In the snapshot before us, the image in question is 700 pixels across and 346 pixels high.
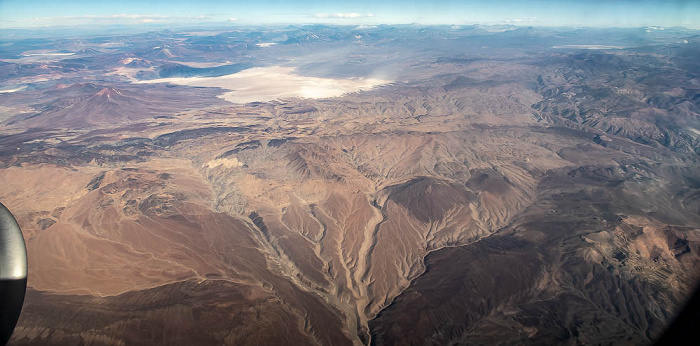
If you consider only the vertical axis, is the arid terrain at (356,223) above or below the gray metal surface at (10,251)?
below

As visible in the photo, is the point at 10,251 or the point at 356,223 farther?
the point at 356,223

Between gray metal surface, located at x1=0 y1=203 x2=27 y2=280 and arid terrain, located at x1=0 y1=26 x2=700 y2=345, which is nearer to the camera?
gray metal surface, located at x1=0 y1=203 x2=27 y2=280

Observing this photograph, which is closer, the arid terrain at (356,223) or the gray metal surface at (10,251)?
the gray metal surface at (10,251)

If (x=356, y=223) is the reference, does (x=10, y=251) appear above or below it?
above

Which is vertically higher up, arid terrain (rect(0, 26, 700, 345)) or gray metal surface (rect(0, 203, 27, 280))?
gray metal surface (rect(0, 203, 27, 280))
